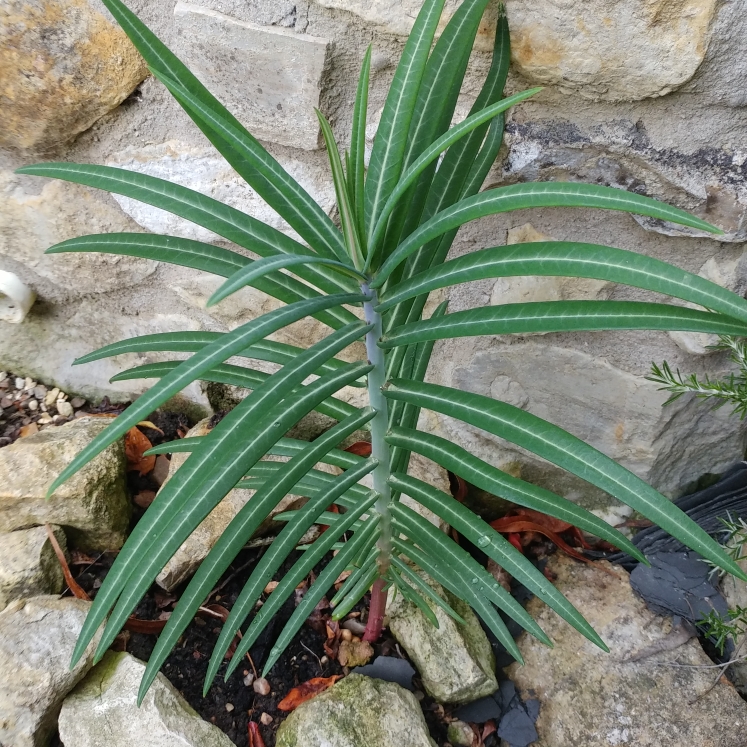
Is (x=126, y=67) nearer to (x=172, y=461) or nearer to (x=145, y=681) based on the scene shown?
(x=172, y=461)

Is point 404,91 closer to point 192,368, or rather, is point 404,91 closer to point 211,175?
point 192,368

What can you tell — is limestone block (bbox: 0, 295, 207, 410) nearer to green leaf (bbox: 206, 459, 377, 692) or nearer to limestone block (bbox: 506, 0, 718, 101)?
green leaf (bbox: 206, 459, 377, 692)

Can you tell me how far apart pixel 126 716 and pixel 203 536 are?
313mm

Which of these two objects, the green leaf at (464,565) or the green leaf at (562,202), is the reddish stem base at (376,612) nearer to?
the green leaf at (464,565)

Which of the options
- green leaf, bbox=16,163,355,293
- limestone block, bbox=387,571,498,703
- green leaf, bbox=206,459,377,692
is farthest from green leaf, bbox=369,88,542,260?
limestone block, bbox=387,571,498,703

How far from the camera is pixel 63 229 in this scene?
113 cm

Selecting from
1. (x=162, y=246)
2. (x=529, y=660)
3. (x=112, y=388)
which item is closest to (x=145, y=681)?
(x=162, y=246)

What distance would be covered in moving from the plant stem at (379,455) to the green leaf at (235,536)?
0.06 metres

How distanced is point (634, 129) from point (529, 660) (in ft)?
2.90

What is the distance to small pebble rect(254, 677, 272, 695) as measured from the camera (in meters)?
1.05

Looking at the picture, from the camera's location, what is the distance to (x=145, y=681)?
2.33ft

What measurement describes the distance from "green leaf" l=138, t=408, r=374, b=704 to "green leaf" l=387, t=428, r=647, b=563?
3.5 inches

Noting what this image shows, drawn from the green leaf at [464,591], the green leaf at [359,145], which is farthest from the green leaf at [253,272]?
the green leaf at [464,591]

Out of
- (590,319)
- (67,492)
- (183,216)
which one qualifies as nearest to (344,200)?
(183,216)
